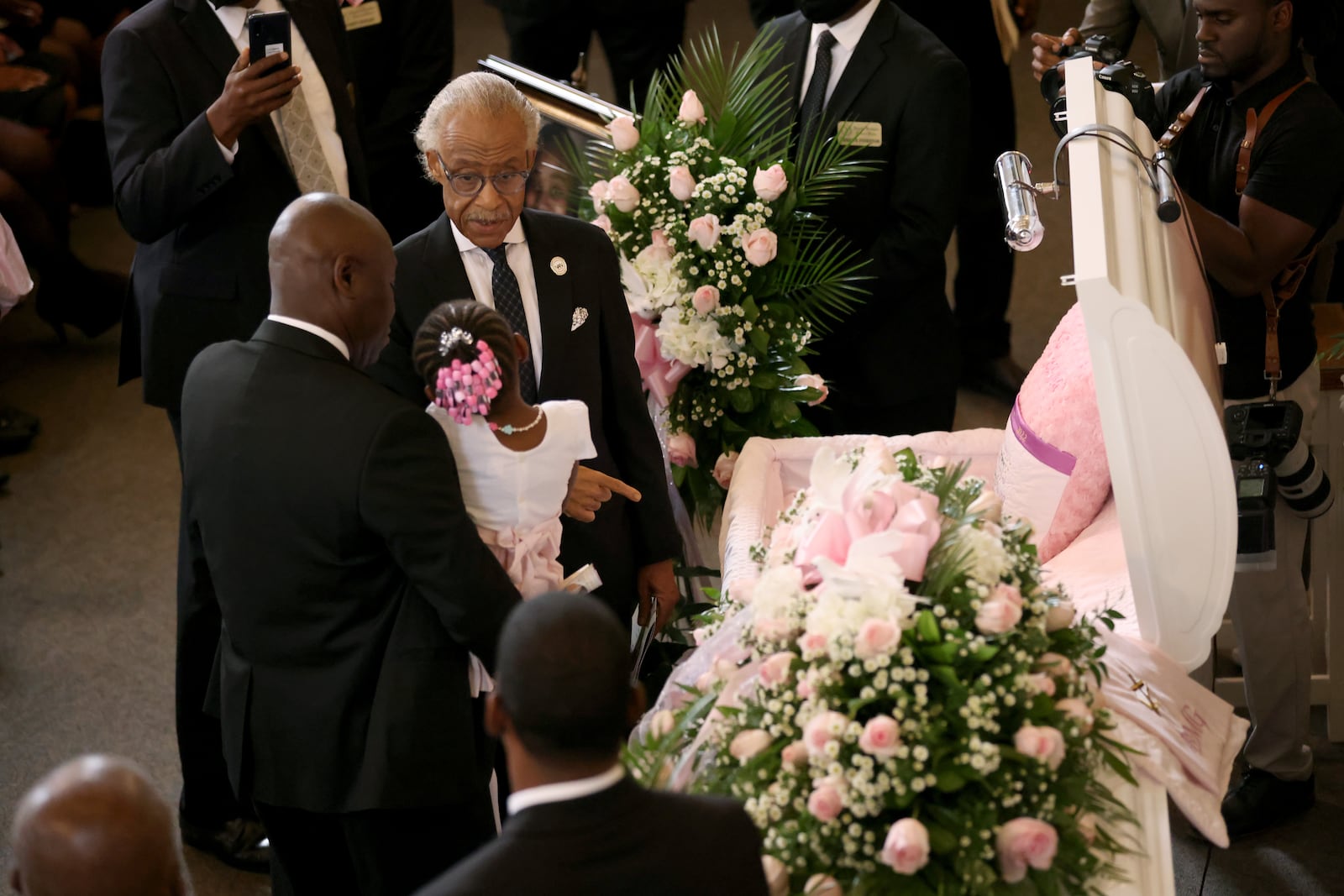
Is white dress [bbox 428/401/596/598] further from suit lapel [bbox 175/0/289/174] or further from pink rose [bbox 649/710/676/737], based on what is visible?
suit lapel [bbox 175/0/289/174]

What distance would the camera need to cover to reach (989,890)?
1602mm

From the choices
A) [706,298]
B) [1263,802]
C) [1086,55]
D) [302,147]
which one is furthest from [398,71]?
[1263,802]

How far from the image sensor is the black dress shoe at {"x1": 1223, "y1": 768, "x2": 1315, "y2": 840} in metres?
3.04

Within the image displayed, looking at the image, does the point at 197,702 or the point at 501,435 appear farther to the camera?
the point at 197,702

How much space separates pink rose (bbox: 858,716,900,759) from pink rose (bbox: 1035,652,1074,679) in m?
0.24

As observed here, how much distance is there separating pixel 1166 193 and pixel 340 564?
127 cm

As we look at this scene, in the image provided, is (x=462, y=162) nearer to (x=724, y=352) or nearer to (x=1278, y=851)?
(x=724, y=352)

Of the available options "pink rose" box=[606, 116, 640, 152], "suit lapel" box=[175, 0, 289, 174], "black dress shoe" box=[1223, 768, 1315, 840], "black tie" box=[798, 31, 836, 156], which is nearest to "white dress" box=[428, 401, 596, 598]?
"pink rose" box=[606, 116, 640, 152]

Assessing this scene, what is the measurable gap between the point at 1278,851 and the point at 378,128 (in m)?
3.43

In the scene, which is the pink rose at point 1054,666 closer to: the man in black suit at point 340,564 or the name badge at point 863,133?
the man in black suit at point 340,564

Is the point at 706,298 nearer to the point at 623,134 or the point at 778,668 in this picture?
the point at 623,134

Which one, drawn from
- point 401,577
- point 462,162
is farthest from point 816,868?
point 462,162

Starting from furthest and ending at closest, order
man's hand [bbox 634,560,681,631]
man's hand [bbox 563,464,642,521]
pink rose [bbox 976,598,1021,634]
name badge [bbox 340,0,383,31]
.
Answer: name badge [bbox 340,0,383,31]
man's hand [bbox 634,560,681,631]
man's hand [bbox 563,464,642,521]
pink rose [bbox 976,598,1021,634]

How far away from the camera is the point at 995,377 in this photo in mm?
→ 5152
